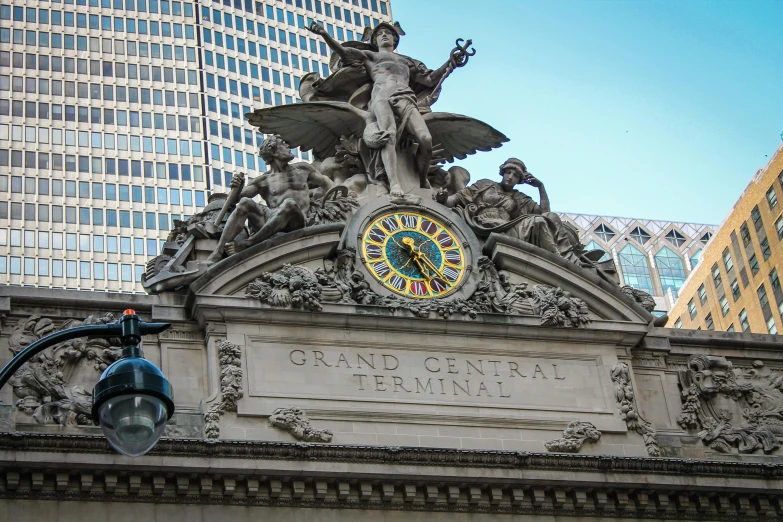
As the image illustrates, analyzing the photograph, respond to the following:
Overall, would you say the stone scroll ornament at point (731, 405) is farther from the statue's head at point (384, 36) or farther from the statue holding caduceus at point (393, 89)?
the statue's head at point (384, 36)

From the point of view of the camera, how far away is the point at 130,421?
64.8 ft

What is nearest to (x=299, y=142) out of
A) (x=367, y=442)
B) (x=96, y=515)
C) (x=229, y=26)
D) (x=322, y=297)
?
(x=322, y=297)

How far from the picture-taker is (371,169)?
40.8 meters

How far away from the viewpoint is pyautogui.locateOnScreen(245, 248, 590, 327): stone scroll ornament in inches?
1438

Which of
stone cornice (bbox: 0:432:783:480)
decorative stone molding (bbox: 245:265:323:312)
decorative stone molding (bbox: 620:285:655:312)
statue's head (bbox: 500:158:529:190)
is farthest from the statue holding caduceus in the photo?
stone cornice (bbox: 0:432:783:480)

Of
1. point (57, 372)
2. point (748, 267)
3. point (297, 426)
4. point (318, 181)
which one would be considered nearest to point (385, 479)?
point (297, 426)

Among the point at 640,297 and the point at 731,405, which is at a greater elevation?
the point at 640,297

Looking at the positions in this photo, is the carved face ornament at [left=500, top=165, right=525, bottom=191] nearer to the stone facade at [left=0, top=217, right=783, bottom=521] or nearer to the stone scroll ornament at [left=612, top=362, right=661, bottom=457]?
the stone facade at [left=0, top=217, right=783, bottom=521]

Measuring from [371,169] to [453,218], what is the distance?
2.54 metres

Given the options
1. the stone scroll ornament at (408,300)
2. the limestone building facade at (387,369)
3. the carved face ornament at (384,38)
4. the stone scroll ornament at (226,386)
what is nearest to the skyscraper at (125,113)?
the carved face ornament at (384,38)

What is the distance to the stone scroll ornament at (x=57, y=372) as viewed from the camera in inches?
1331

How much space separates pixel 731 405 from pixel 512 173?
7.87m

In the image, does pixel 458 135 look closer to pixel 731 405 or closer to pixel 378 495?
pixel 731 405

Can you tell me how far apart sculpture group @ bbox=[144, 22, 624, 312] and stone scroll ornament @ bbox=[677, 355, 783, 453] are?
3.29m
